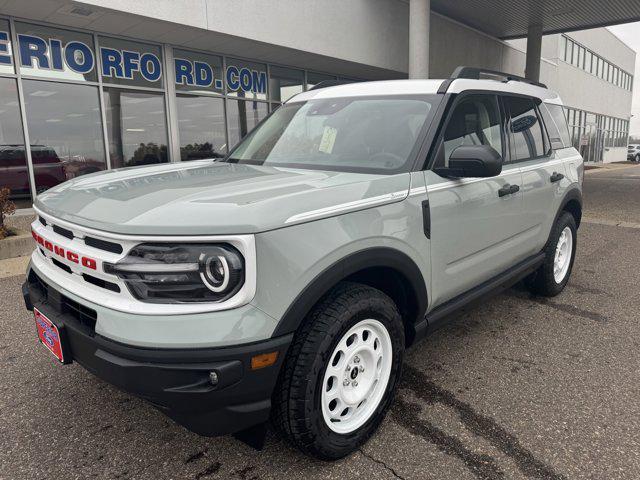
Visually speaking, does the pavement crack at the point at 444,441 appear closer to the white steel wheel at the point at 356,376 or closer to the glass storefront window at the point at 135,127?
the white steel wheel at the point at 356,376

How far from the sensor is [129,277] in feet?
6.13

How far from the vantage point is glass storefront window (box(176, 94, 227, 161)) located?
10770 mm

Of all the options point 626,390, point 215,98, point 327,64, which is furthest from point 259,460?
point 327,64

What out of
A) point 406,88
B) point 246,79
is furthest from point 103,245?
point 246,79

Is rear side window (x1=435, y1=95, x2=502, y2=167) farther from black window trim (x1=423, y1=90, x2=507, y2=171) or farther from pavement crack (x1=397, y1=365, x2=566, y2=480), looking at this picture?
pavement crack (x1=397, y1=365, x2=566, y2=480)

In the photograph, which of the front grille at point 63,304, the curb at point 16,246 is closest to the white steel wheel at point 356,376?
the front grille at point 63,304

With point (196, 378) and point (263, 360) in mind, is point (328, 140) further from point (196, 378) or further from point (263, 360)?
point (196, 378)

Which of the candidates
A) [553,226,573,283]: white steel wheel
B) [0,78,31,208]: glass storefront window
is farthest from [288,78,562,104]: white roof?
[0,78,31,208]: glass storefront window

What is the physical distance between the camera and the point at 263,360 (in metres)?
1.85

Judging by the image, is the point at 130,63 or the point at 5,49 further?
the point at 130,63

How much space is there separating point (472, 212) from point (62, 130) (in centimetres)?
850

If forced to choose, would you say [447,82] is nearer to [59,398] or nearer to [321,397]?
[321,397]

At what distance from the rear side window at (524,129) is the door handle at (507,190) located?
273 mm

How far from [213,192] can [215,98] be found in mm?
9830
